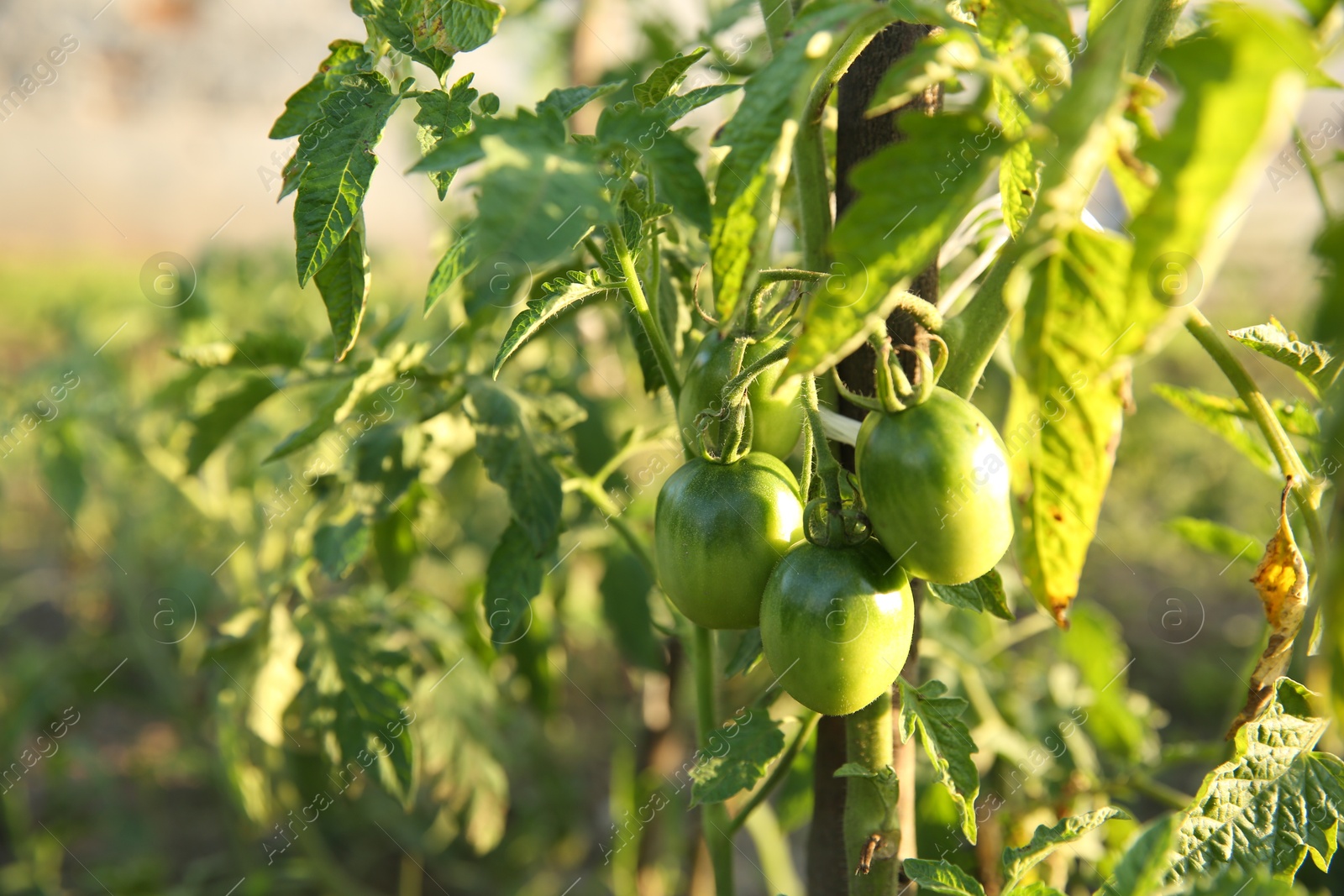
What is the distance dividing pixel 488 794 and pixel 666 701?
1.22ft

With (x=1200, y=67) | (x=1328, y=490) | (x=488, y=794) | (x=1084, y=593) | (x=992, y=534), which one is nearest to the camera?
(x=1200, y=67)

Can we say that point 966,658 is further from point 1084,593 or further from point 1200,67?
point 1084,593

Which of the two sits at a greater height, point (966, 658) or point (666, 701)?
point (966, 658)

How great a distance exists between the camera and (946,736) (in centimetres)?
70

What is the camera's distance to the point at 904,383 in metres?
0.59

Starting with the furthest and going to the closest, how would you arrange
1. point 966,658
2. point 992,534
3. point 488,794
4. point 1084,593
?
point 1084,593 → point 488,794 → point 966,658 → point 992,534

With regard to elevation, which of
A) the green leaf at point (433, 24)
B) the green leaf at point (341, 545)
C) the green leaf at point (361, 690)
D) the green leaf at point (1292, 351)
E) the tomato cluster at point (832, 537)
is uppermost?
the green leaf at point (433, 24)

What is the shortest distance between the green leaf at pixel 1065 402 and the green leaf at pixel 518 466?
421mm

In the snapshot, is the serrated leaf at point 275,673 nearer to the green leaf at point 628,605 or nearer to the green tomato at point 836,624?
the green leaf at point 628,605

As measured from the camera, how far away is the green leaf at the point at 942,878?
2.11 feet

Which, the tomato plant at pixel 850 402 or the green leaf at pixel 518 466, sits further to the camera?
the green leaf at pixel 518 466

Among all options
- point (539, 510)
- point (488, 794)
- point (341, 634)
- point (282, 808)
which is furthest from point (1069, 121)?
point (282, 808)

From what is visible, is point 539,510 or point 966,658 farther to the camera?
point 966,658

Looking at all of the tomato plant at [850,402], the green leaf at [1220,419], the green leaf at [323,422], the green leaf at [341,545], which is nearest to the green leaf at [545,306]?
the tomato plant at [850,402]
